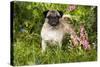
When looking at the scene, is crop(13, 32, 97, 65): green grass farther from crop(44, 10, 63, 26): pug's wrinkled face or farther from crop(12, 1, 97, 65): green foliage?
crop(44, 10, 63, 26): pug's wrinkled face

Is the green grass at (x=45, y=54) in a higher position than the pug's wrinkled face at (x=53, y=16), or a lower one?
lower

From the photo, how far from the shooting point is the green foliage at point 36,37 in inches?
78.3

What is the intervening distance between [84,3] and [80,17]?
0.17 m

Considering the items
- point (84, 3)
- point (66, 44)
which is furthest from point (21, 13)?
point (84, 3)

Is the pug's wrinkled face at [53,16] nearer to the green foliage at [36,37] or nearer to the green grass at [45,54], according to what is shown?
the green foliage at [36,37]

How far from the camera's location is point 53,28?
2146 mm

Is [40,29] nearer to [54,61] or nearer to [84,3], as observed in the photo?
[54,61]

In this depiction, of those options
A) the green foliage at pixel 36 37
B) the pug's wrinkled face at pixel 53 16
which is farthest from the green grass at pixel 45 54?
the pug's wrinkled face at pixel 53 16

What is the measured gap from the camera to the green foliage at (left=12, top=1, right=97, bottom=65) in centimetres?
199

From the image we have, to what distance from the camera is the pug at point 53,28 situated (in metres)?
2.11

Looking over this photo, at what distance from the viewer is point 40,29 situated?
208cm

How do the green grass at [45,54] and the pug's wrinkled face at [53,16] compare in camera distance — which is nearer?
the green grass at [45,54]

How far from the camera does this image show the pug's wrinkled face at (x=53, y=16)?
212 centimetres

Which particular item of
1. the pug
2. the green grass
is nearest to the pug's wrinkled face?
the pug
